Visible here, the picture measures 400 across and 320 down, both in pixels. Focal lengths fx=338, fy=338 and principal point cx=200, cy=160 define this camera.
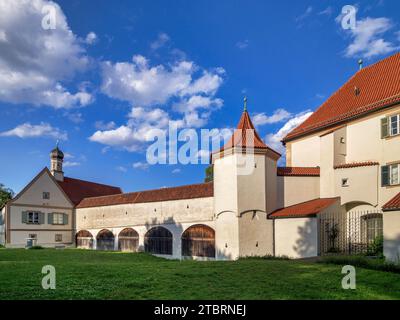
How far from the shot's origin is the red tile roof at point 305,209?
18375 mm

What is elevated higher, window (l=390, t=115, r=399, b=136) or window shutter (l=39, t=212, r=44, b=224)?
window (l=390, t=115, r=399, b=136)

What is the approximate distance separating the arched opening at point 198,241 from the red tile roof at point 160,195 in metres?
2.37

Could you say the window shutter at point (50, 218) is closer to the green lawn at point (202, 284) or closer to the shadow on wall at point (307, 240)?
the shadow on wall at point (307, 240)

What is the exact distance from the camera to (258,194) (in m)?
20.5

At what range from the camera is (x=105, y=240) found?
32062 mm

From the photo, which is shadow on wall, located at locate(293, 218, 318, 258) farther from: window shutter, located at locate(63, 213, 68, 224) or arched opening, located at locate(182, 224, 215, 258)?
window shutter, located at locate(63, 213, 68, 224)

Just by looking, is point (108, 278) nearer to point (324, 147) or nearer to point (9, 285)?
point (9, 285)

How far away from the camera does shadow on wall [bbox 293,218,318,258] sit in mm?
17719

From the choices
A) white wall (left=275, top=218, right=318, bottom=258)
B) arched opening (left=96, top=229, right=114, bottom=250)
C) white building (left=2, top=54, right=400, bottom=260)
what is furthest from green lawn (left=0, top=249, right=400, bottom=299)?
arched opening (left=96, top=229, right=114, bottom=250)

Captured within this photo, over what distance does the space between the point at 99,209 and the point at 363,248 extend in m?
24.1

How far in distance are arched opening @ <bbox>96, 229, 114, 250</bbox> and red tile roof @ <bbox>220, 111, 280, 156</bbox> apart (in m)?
16.0

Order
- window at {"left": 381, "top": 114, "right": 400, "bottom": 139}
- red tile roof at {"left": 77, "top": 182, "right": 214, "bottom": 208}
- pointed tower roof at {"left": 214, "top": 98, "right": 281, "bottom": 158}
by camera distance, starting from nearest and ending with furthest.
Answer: window at {"left": 381, "top": 114, "right": 400, "bottom": 139}, pointed tower roof at {"left": 214, "top": 98, "right": 281, "bottom": 158}, red tile roof at {"left": 77, "top": 182, "right": 214, "bottom": 208}

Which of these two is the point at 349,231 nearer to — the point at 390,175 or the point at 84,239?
the point at 390,175
